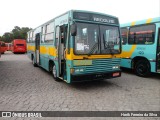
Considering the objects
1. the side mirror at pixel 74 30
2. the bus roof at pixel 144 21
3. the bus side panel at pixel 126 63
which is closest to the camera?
the side mirror at pixel 74 30

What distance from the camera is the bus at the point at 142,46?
8.93m

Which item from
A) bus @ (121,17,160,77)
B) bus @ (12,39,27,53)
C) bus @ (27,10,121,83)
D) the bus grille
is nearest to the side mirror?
bus @ (27,10,121,83)

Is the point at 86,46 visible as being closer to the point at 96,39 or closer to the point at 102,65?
the point at 96,39

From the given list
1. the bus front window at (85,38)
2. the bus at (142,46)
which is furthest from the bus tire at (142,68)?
the bus front window at (85,38)

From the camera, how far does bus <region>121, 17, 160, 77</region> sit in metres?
8.93

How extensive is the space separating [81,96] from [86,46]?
5.92ft

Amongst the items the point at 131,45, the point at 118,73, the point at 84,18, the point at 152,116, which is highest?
the point at 84,18

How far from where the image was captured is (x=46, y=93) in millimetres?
6684

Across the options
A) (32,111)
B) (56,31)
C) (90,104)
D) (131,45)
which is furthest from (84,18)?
(131,45)

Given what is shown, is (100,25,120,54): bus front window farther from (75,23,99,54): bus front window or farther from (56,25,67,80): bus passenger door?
(56,25,67,80): bus passenger door

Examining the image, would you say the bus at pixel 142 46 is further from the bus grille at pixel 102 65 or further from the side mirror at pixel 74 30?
the side mirror at pixel 74 30

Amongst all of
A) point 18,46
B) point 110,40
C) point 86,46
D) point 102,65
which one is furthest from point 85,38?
point 18,46

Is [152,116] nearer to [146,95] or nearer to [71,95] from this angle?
[146,95]

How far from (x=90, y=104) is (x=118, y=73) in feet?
8.70
